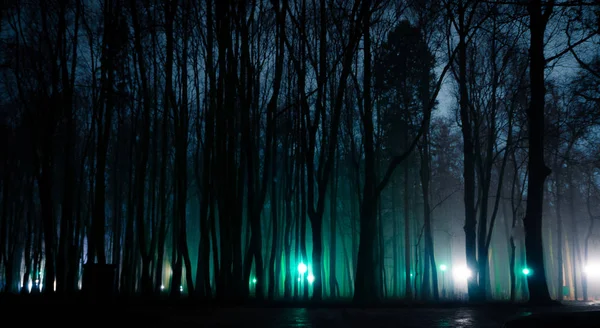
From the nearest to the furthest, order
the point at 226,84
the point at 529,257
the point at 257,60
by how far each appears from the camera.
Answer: the point at 529,257 → the point at 226,84 → the point at 257,60

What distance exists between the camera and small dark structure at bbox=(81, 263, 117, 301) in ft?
33.2

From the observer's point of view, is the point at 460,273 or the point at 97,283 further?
the point at 460,273

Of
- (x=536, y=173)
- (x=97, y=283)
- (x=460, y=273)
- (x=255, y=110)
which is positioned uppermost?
(x=255, y=110)

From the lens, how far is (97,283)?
1020 cm

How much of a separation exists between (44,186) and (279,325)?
12923 millimetres

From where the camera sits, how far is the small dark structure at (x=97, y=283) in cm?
1013

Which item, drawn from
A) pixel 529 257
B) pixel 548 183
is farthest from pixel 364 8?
pixel 548 183

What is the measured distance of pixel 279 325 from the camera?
21.1 ft

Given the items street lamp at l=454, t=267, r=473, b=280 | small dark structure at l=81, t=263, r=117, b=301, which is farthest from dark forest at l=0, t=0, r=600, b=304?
street lamp at l=454, t=267, r=473, b=280

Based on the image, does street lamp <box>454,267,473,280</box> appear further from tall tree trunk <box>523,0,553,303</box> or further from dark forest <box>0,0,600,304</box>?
tall tree trunk <box>523,0,553,303</box>

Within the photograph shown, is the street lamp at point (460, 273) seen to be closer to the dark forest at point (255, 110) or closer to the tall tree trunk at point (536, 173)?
the dark forest at point (255, 110)

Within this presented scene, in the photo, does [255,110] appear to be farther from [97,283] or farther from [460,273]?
[460,273]

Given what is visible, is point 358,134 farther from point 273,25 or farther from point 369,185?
point 369,185

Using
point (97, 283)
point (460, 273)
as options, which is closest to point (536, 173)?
point (97, 283)
